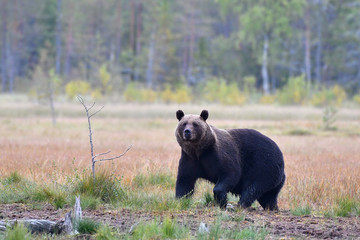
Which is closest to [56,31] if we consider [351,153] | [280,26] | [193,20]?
[193,20]

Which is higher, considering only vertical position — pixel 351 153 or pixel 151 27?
pixel 151 27

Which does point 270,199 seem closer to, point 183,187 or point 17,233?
point 183,187

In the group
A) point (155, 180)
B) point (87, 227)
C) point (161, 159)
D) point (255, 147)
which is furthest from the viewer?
point (161, 159)

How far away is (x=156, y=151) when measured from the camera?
15000 mm

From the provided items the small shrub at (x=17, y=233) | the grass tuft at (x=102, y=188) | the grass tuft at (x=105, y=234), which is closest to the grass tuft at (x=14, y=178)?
the grass tuft at (x=102, y=188)

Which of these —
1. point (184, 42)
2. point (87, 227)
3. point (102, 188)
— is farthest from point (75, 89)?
point (87, 227)

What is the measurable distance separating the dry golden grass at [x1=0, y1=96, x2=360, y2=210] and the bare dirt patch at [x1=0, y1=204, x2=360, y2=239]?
3.99 ft

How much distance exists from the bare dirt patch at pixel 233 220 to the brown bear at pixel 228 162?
53cm

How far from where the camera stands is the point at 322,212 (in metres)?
7.54

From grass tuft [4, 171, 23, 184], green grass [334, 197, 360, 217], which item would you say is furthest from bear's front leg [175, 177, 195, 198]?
grass tuft [4, 171, 23, 184]

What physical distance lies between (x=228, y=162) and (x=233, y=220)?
4.02 ft

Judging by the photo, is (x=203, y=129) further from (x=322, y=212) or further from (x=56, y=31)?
(x=56, y=31)

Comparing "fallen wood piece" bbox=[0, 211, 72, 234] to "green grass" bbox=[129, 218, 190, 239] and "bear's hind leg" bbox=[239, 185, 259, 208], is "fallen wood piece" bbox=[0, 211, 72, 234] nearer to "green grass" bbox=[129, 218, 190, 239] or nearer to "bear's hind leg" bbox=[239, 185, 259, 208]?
"green grass" bbox=[129, 218, 190, 239]

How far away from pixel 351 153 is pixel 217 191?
9.60m
